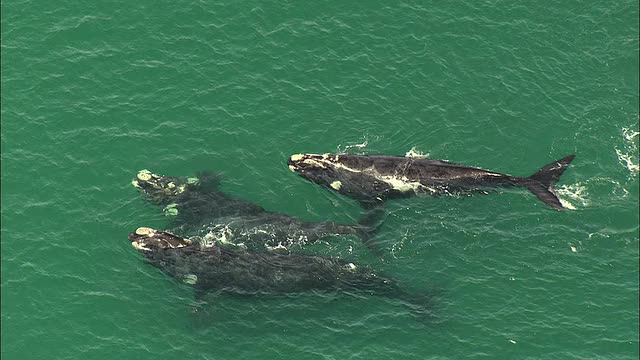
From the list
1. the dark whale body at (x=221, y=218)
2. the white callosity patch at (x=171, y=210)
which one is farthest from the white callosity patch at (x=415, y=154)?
the white callosity patch at (x=171, y=210)

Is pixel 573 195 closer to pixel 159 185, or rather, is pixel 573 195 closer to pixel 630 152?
pixel 630 152

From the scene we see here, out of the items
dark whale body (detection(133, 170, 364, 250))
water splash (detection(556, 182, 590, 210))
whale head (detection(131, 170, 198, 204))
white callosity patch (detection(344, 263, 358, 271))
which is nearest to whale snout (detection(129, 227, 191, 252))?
dark whale body (detection(133, 170, 364, 250))

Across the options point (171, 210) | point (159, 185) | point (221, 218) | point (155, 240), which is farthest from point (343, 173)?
point (155, 240)

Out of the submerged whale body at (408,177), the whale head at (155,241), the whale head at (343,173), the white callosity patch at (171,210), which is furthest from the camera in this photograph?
the whale head at (343,173)

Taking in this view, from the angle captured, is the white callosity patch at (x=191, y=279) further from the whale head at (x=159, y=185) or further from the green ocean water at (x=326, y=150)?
the whale head at (x=159, y=185)

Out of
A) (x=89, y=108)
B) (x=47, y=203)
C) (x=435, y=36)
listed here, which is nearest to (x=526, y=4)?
(x=435, y=36)

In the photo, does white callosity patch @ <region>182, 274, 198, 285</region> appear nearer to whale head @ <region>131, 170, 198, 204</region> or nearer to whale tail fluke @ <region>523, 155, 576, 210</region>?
whale head @ <region>131, 170, 198, 204</region>

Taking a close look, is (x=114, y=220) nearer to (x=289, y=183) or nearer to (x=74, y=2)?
(x=289, y=183)
